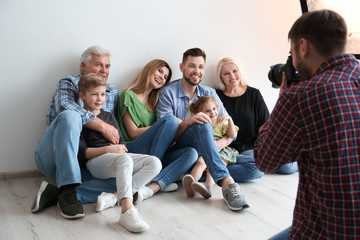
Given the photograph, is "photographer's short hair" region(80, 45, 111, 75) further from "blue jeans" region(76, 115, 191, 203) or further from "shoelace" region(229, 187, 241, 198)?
"shoelace" region(229, 187, 241, 198)

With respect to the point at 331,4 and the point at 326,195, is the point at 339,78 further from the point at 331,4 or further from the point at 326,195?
the point at 331,4

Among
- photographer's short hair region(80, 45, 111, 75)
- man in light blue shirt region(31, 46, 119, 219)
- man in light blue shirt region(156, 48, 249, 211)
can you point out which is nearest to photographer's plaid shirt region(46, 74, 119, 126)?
man in light blue shirt region(31, 46, 119, 219)

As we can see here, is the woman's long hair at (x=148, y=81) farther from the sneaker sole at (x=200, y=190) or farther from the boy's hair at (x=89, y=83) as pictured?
the sneaker sole at (x=200, y=190)

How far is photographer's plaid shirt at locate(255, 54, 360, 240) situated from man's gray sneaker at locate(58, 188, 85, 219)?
1240 millimetres

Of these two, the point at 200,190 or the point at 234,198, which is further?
the point at 200,190

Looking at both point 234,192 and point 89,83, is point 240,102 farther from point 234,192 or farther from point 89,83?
point 89,83

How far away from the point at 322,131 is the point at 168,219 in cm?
123

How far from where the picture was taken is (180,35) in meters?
3.07

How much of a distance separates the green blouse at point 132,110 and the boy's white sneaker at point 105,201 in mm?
591

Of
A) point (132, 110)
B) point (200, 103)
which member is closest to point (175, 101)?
point (200, 103)

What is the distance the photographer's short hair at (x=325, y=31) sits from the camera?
3.34 feet

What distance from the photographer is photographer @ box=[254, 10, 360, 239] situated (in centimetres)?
96

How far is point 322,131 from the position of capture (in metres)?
0.97

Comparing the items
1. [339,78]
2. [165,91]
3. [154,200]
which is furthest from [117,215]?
[339,78]
